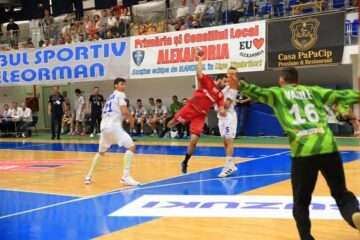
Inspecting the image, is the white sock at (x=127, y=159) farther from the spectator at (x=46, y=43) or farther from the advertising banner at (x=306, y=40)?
the spectator at (x=46, y=43)

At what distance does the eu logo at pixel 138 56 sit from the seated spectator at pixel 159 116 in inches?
70.9

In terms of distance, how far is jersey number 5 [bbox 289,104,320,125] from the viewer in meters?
5.17

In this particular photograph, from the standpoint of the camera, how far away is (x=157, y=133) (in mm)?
22625

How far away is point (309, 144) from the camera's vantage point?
16.7 feet

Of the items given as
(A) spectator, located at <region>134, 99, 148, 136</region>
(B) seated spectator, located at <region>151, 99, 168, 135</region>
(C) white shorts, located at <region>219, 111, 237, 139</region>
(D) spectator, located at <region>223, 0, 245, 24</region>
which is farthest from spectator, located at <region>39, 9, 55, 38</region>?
(C) white shorts, located at <region>219, 111, 237, 139</region>

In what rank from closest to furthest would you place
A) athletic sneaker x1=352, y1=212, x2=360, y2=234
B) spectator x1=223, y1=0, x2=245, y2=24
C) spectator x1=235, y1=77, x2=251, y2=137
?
athletic sneaker x1=352, y1=212, x2=360, y2=234 → spectator x1=223, y1=0, x2=245, y2=24 → spectator x1=235, y1=77, x2=251, y2=137

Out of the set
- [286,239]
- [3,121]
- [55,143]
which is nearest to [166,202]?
[286,239]

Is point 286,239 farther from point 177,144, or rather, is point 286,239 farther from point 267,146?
point 177,144

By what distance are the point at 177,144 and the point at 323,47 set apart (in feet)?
19.3

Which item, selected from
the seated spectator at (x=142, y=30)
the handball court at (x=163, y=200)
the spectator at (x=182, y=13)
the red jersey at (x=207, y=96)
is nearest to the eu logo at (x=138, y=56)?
the seated spectator at (x=142, y=30)

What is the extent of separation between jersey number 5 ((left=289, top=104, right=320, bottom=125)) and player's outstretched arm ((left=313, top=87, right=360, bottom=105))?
0.16 m

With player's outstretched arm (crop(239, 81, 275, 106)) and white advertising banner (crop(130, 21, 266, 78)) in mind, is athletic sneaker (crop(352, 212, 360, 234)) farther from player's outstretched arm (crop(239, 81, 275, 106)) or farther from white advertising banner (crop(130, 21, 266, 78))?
white advertising banner (crop(130, 21, 266, 78))

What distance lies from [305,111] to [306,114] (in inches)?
1.3

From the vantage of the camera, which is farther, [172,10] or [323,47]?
[172,10]
